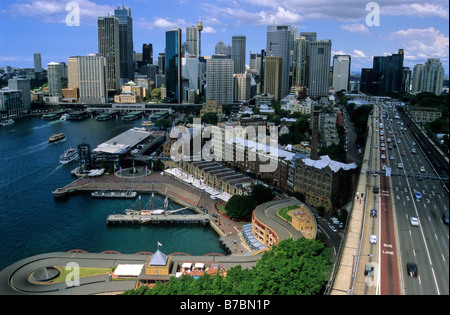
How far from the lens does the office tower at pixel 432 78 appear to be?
26266 mm

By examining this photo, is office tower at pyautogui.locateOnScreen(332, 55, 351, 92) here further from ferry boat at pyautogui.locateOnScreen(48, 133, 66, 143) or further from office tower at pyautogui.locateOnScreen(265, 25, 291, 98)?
ferry boat at pyautogui.locateOnScreen(48, 133, 66, 143)

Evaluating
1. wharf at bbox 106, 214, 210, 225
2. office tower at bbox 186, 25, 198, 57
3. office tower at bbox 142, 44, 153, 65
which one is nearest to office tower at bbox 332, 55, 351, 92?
office tower at bbox 186, 25, 198, 57

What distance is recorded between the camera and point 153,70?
6150 centimetres

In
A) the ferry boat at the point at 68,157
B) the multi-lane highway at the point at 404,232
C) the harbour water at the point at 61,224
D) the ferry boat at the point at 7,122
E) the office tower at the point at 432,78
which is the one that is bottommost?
the harbour water at the point at 61,224

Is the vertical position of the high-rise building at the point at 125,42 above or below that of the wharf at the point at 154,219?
above

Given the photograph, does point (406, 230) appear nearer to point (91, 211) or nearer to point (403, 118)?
point (91, 211)

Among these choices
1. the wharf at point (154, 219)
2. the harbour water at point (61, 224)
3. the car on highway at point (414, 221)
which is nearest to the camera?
the car on highway at point (414, 221)

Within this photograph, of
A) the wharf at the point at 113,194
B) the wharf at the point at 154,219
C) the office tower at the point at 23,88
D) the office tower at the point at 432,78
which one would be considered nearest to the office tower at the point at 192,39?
the office tower at the point at 23,88

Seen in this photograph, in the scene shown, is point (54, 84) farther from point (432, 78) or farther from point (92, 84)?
point (432, 78)

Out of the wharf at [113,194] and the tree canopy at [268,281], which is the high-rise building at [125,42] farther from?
the tree canopy at [268,281]

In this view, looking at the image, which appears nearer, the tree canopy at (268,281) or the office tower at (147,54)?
the tree canopy at (268,281)

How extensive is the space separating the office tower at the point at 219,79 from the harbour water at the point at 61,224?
20.0 m
